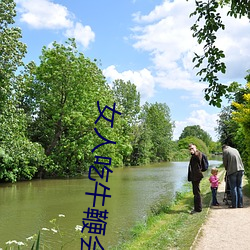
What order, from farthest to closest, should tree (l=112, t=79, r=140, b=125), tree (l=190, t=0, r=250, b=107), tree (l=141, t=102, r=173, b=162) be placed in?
tree (l=141, t=102, r=173, b=162) < tree (l=112, t=79, r=140, b=125) < tree (l=190, t=0, r=250, b=107)

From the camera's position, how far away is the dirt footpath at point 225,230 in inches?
255

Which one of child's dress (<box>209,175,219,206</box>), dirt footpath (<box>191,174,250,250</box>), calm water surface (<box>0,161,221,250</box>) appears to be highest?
child's dress (<box>209,175,219,206</box>)

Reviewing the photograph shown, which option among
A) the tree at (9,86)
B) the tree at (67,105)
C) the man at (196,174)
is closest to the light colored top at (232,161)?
the man at (196,174)

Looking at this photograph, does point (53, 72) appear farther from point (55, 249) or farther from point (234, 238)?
point (234, 238)

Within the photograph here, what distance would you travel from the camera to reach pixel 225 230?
7516 millimetres

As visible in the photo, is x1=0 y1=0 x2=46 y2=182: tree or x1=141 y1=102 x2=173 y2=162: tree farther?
x1=141 y1=102 x2=173 y2=162: tree

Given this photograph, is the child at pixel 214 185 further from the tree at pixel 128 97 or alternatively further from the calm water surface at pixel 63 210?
the tree at pixel 128 97

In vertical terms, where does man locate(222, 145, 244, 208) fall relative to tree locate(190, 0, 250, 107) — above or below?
below

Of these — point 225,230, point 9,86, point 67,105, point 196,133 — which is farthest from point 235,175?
point 196,133

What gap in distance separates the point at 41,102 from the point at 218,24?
24633 mm

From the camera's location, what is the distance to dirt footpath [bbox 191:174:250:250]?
21.2 feet

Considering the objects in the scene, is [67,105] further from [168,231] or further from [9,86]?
[168,231]

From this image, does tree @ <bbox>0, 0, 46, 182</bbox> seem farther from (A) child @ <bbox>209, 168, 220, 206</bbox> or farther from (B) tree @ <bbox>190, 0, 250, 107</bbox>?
(B) tree @ <bbox>190, 0, 250, 107</bbox>

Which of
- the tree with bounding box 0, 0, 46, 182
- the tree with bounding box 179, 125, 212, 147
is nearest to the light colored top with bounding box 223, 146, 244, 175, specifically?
the tree with bounding box 0, 0, 46, 182
